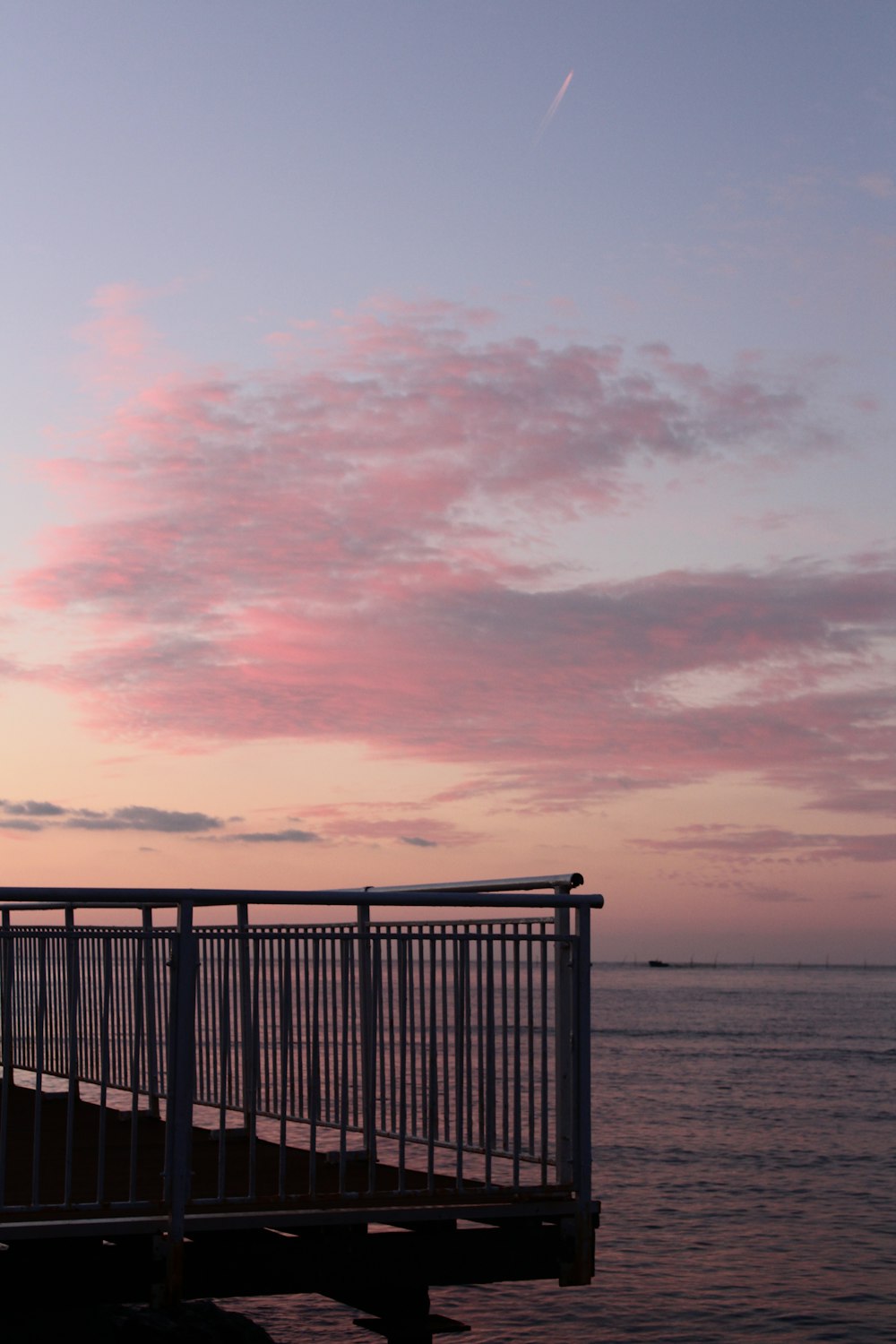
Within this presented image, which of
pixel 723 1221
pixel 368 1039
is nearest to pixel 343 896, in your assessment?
pixel 368 1039

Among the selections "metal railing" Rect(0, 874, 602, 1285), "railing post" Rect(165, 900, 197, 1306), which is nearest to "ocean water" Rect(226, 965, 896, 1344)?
"metal railing" Rect(0, 874, 602, 1285)

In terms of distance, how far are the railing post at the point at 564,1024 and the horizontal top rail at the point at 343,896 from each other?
0.45 feet

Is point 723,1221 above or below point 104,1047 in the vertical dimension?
below

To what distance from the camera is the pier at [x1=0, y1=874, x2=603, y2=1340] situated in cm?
702

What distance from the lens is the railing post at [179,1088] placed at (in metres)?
6.96

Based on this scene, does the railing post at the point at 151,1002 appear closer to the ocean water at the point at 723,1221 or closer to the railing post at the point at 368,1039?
the railing post at the point at 368,1039

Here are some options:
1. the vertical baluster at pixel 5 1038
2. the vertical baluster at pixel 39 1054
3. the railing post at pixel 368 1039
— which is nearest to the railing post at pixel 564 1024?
the railing post at pixel 368 1039

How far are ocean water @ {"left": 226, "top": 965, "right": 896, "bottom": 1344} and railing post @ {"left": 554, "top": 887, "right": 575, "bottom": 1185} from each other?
373 inches

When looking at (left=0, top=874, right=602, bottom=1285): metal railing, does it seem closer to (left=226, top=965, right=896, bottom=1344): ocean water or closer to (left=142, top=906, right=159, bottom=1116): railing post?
(left=142, top=906, right=159, bottom=1116): railing post

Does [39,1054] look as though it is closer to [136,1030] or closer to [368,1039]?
[136,1030]

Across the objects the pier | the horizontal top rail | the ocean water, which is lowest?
the ocean water

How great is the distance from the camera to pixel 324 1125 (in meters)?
8.23

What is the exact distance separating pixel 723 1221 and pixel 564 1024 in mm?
18896

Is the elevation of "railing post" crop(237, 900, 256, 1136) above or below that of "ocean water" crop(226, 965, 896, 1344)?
above
